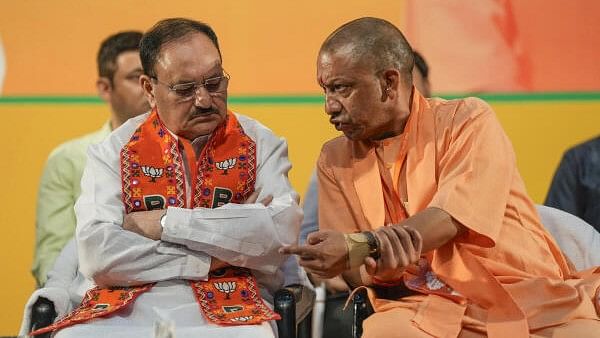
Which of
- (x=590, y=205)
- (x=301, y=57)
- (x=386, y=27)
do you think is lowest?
(x=590, y=205)

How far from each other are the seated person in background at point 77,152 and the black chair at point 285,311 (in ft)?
5.31

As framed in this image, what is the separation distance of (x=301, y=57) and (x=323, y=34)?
0.55ft

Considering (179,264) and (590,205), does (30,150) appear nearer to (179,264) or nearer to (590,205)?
(179,264)

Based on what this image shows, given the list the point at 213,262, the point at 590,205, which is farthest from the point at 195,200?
the point at 590,205

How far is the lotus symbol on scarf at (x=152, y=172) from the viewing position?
12.9 ft

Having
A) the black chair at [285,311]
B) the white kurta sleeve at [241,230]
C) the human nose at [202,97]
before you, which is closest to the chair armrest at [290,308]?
the black chair at [285,311]

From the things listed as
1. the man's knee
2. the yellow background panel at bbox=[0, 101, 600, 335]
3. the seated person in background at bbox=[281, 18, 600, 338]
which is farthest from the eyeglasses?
the yellow background panel at bbox=[0, 101, 600, 335]

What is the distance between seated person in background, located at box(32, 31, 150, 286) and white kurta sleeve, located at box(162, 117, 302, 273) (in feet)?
5.96

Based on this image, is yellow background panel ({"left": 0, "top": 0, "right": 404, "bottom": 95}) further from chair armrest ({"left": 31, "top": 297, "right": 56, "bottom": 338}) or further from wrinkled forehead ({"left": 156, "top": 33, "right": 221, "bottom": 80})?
chair armrest ({"left": 31, "top": 297, "right": 56, "bottom": 338})

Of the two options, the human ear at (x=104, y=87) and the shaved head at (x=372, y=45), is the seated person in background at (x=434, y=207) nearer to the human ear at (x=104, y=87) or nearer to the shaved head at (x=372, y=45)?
the shaved head at (x=372, y=45)

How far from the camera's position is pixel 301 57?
5.76 m

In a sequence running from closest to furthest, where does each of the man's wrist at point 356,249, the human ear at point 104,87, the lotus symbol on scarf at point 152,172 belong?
the man's wrist at point 356,249 < the lotus symbol on scarf at point 152,172 < the human ear at point 104,87

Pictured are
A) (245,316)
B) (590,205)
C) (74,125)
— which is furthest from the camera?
(74,125)

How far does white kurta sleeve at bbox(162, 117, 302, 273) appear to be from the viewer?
3.73m
